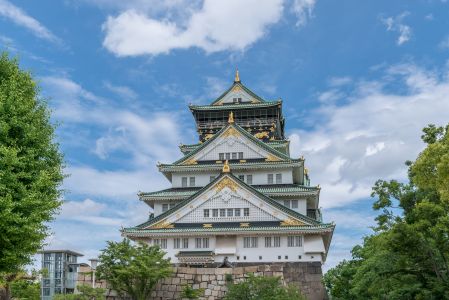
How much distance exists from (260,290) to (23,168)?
1446cm

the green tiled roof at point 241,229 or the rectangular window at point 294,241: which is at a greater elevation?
the green tiled roof at point 241,229

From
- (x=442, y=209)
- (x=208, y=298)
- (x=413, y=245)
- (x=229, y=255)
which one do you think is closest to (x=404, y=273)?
(x=413, y=245)

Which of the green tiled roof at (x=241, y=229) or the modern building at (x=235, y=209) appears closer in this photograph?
the green tiled roof at (x=241, y=229)

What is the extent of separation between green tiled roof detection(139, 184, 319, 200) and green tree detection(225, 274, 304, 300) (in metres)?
17.1

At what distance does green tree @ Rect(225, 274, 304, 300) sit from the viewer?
27562mm

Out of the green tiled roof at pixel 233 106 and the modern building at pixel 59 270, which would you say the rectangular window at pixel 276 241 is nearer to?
the green tiled roof at pixel 233 106

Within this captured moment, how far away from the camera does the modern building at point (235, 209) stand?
42156mm

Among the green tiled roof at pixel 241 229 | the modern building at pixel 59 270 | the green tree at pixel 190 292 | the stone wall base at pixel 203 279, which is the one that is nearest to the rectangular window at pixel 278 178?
the green tiled roof at pixel 241 229

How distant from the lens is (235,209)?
44219 mm

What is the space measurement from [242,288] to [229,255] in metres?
14.3

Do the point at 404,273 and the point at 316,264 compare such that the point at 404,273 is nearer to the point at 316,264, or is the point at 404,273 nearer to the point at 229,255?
the point at 316,264

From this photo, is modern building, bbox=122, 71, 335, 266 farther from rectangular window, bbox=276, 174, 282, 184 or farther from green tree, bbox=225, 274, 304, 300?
green tree, bbox=225, 274, 304, 300

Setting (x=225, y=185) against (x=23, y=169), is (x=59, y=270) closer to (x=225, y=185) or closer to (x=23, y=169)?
(x=225, y=185)

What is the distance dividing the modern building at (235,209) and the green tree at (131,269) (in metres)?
12.1
